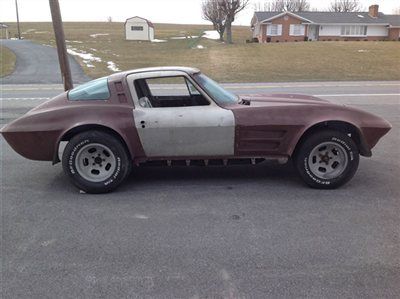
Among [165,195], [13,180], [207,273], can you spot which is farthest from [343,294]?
[13,180]

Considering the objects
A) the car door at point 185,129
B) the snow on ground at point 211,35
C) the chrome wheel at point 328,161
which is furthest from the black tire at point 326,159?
the snow on ground at point 211,35

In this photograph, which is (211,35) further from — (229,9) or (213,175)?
(213,175)

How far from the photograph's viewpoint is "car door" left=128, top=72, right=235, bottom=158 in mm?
4590

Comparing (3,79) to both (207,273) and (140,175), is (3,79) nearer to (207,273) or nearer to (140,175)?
(140,175)

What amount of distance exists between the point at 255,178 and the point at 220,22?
55.9 meters

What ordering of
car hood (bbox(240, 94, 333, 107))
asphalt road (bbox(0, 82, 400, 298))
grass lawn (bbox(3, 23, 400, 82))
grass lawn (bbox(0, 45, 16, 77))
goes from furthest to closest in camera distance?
grass lawn (bbox(0, 45, 16, 77)), grass lawn (bbox(3, 23, 400, 82)), car hood (bbox(240, 94, 333, 107)), asphalt road (bbox(0, 82, 400, 298))

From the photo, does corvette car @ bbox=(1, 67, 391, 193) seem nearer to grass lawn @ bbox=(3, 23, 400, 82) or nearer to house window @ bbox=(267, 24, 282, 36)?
grass lawn @ bbox=(3, 23, 400, 82)

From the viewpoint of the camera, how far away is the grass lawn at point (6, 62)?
2310 centimetres

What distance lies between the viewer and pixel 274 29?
55594 millimetres

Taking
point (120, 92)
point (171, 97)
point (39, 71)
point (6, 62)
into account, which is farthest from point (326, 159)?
point (6, 62)

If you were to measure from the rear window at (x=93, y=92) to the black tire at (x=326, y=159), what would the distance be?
91.9 inches

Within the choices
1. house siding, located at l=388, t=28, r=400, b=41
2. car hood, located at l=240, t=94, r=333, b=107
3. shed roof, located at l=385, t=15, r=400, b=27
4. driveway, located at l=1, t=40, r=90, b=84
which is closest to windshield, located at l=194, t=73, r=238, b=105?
car hood, located at l=240, t=94, r=333, b=107

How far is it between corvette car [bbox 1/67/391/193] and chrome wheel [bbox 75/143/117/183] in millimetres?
11

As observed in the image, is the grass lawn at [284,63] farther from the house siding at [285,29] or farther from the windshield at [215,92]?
the house siding at [285,29]
